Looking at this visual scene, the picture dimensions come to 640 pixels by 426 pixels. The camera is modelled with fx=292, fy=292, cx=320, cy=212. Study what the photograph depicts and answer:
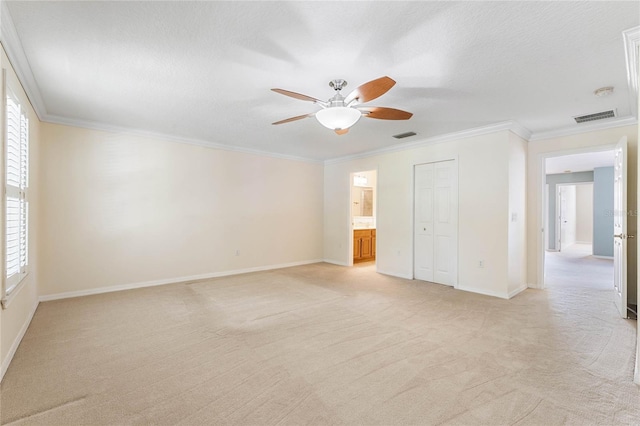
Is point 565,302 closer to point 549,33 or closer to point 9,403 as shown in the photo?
point 549,33

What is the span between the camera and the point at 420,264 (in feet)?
17.5

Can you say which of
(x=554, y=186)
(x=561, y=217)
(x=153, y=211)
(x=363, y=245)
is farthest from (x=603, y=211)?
(x=153, y=211)

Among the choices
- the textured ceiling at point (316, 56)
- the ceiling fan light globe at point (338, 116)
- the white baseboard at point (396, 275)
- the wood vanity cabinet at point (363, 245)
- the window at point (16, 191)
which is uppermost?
the textured ceiling at point (316, 56)

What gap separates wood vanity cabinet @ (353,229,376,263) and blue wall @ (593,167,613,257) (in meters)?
6.14

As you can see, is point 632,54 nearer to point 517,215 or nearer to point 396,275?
point 517,215

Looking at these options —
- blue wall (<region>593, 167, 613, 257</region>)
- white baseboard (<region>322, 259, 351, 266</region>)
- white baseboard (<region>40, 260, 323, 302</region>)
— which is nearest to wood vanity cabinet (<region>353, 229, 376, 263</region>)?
white baseboard (<region>322, 259, 351, 266</region>)

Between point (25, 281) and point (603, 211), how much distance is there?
1162cm

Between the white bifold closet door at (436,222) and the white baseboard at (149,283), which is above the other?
the white bifold closet door at (436,222)

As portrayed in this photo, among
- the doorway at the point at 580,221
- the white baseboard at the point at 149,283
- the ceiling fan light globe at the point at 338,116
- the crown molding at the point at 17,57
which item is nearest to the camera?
the crown molding at the point at 17,57

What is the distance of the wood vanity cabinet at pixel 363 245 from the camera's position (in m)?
7.05

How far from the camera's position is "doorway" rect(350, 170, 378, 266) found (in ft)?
23.2

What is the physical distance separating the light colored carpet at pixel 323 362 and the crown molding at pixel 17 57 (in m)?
2.49

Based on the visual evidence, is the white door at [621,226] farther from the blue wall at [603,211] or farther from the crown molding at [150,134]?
the crown molding at [150,134]

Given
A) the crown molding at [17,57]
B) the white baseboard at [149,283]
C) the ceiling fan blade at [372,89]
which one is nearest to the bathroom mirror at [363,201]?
the white baseboard at [149,283]
